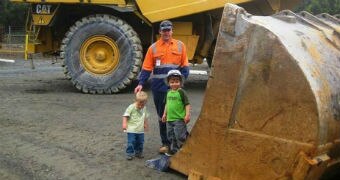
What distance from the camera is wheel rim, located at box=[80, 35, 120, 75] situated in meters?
10.0

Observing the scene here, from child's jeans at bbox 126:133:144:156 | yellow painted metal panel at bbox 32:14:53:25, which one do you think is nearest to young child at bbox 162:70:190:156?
child's jeans at bbox 126:133:144:156

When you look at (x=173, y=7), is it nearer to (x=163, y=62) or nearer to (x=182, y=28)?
(x=182, y=28)

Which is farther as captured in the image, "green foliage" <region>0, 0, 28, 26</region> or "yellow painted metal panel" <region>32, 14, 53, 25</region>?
"green foliage" <region>0, 0, 28, 26</region>

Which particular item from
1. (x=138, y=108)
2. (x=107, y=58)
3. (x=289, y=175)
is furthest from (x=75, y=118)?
(x=289, y=175)

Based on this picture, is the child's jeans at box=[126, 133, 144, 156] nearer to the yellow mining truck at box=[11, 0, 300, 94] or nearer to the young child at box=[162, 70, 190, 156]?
the young child at box=[162, 70, 190, 156]

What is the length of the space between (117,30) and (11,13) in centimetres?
2159

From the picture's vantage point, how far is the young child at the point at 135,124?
18.3 feet

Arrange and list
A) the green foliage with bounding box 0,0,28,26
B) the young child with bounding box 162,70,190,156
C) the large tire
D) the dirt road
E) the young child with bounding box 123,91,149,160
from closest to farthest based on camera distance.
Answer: the dirt road
the young child with bounding box 162,70,190,156
the young child with bounding box 123,91,149,160
the large tire
the green foliage with bounding box 0,0,28,26

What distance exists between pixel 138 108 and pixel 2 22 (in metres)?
25.8

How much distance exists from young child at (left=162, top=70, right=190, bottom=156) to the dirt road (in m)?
0.35

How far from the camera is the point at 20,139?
20.5 feet

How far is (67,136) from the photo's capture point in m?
6.45

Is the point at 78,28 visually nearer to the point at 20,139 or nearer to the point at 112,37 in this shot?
the point at 112,37

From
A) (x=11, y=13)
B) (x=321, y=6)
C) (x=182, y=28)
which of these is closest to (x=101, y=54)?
(x=182, y=28)
